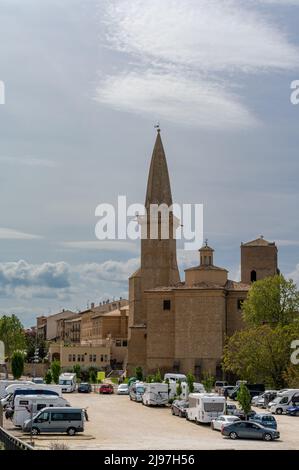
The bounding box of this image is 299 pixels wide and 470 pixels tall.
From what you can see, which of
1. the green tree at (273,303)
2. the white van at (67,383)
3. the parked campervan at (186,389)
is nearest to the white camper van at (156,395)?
the parked campervan at (186,389)

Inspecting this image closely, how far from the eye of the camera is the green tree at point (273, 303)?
79.4 metres

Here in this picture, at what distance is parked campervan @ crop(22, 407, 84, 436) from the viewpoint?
135ft

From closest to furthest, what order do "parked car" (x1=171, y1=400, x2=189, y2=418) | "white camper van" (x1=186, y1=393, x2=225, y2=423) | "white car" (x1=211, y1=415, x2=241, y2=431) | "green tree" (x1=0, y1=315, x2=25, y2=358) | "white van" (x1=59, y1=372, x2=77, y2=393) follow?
"white car" (x1=211, y1=415, x2=241, y2=431) < "white camper van" (x1=186, y1=393, x2=225, y2=423) < "parked car" (x1=171, y1=400, x2=189, y2=418) < "white van" (x1=59, y1=372, x2=77, y2=393) < "green tree" (x1=0, y1=315, x2=25, y2=358)

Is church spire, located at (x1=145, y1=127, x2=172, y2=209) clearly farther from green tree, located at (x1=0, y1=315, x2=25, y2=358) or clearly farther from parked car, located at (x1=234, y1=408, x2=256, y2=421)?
parked car, located at (x1=234, y1=408, x2=256, y2=421)

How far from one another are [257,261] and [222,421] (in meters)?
59.9

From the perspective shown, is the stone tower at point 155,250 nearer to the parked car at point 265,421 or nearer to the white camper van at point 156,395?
the white camper van at point 156,395

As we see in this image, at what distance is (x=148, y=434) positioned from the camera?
4150cm

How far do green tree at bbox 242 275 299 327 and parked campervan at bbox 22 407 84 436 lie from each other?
130 ft

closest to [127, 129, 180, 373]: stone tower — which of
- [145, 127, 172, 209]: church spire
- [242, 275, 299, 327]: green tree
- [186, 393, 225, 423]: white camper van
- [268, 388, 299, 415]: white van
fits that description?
[145, 127, 172, 209]: church spire

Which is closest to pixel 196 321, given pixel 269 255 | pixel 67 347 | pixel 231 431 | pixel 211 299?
pixel 211 299

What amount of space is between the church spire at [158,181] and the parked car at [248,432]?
63490 millimetres

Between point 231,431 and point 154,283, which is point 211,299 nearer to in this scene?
point 154,283

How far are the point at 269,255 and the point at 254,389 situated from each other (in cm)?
3810

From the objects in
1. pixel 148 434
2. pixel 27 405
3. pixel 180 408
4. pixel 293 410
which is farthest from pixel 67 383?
pixel 148 434
